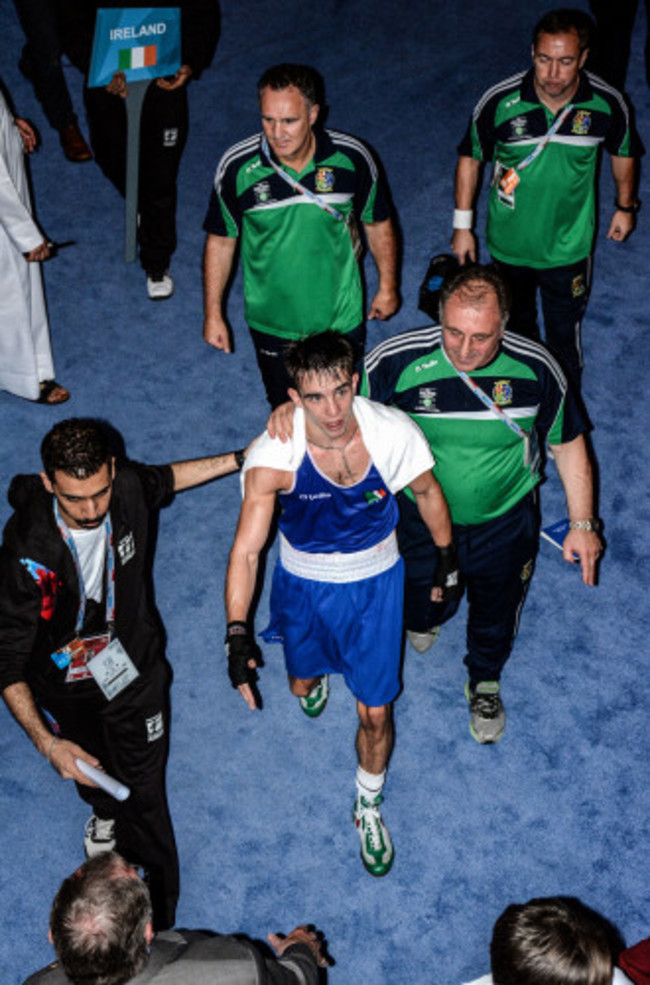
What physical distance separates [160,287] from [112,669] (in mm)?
3124

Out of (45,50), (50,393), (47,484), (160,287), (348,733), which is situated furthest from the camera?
(45,50)

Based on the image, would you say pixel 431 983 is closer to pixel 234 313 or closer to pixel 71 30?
pixel 234 313

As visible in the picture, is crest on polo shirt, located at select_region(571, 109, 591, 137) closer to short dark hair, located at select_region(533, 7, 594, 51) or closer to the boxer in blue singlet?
short dark hair, located at select_region(533, 7, 594, 51)

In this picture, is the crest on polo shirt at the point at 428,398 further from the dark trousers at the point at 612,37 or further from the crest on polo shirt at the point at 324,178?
the dark trousers at the point at 612,37

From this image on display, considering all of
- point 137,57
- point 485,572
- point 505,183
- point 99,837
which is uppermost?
point 137,57

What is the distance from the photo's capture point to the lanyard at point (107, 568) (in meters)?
3.25

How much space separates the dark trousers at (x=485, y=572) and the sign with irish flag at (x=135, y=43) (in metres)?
2.79

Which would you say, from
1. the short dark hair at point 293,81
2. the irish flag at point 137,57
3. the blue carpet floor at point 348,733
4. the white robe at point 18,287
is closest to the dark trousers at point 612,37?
the blue carpet floor at point 348,733

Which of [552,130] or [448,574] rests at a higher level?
[552,130]

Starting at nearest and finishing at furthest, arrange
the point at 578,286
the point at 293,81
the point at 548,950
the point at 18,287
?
the point at 548,950 < the point at 293,81 < the point at 578,286 < the point at 18,287

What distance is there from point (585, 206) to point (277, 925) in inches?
123

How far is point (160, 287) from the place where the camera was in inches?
238

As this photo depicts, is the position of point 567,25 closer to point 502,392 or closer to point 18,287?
point 502,392

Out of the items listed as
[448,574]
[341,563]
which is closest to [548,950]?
[341,563]
